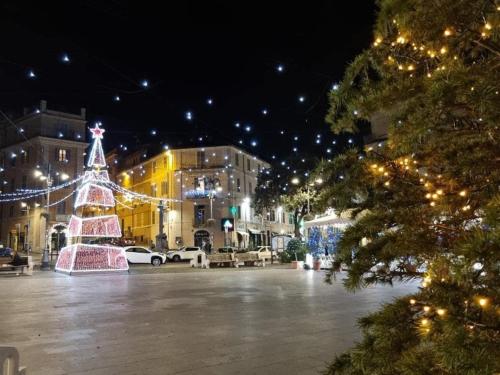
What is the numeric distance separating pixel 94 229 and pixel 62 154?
33.1m

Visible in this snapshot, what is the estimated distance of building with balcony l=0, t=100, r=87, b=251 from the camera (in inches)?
1961

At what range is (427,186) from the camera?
96.2 inches

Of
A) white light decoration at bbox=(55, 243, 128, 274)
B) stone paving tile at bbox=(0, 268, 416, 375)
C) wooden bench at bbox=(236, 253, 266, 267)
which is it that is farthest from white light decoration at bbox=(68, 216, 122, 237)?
stone paving tile at bbox=(0, 268, 416, 375)

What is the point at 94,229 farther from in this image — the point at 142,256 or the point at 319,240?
the point at 319,240

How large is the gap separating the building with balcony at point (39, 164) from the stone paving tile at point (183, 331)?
134ft

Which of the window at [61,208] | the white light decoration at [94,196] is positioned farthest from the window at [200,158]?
the white light decoration at [94,196]

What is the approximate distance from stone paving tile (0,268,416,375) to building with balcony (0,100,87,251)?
134ft

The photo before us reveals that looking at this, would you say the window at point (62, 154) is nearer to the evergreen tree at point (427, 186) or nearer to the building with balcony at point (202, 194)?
the building with balcony at point (202, 194)

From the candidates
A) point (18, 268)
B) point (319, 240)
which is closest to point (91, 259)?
point (18, 268)

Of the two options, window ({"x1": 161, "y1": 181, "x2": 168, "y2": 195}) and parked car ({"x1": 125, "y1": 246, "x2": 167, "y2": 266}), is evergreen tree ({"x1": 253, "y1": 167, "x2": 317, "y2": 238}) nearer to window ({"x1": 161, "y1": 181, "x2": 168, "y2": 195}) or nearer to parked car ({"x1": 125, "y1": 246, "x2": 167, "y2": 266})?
window ({"x1": 161, "y1": 181, "x2": 168, "y2": 195})

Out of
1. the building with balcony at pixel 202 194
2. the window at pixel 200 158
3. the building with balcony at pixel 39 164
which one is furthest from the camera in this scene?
the window at pixel 200 158

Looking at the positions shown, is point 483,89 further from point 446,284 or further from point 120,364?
point 120,364

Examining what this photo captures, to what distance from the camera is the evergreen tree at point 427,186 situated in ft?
6.18

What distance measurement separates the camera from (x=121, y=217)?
6219 centimetres
